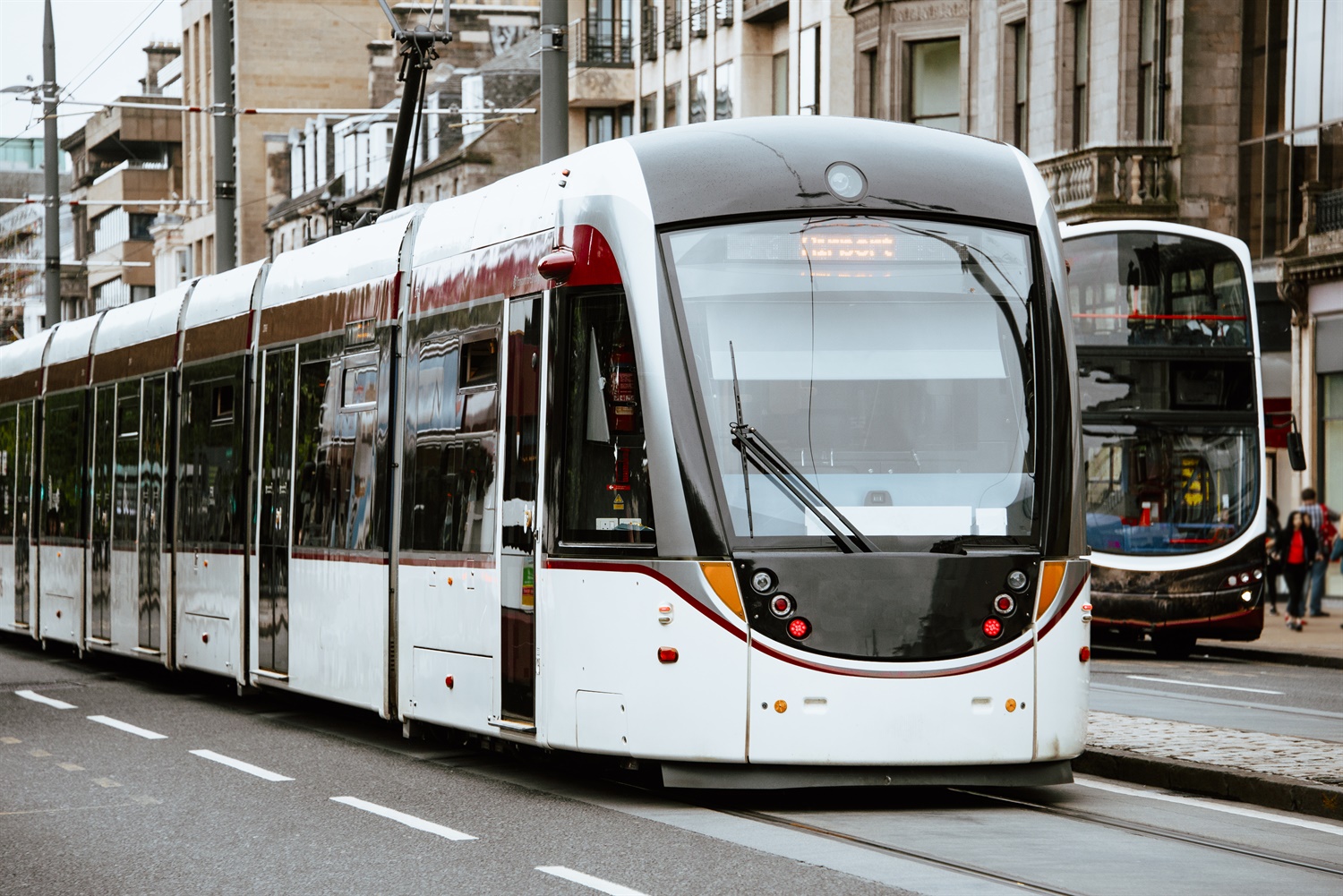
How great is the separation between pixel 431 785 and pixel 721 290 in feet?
9.50

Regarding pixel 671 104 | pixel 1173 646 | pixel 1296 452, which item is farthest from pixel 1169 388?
pixel 671 104

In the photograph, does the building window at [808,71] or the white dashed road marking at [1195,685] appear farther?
the building window at [808,71]

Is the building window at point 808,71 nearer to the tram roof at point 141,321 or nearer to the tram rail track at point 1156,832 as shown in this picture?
the tram roof at point 141,321

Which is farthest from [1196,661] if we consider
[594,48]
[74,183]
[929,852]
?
[74,183]

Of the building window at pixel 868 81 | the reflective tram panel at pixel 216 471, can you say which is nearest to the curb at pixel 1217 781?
the reflective tram panel at pixel 216 471

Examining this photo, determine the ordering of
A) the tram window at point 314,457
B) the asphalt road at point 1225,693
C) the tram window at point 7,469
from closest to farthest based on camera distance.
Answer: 1. the tram window at point 314,457
2. the asphalt road at point 1225,693
3. the tram window at point 7,469

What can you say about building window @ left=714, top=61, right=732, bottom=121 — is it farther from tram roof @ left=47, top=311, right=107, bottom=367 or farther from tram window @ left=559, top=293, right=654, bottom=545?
tram window @ left=559, top=293, right=654, bottom=545

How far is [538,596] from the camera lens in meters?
10.9

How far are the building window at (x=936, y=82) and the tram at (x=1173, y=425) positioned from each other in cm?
1754

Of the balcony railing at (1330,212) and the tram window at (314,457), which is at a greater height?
the balcony railing at (1330,212)

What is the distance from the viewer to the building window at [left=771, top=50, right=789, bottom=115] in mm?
45375

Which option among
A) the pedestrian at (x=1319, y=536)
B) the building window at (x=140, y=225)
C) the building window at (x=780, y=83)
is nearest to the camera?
the pedestrian at (x=1319, y=536)

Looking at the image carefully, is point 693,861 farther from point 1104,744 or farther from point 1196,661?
point 1196,661

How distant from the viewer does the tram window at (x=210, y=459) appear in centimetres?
1598
